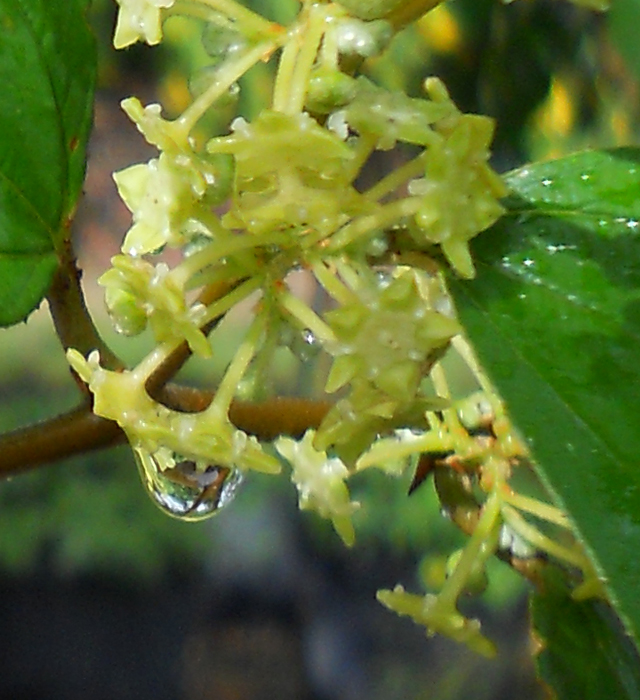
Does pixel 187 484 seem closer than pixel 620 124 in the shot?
Yes

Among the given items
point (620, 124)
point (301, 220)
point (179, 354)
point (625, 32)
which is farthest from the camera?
point (620, 124)

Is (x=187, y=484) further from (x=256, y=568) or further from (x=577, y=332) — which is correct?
(x=256, y=568)

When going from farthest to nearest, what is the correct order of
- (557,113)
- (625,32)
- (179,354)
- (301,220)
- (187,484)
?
1. (557,113)
2. (625,32)
3. (187,484)
4. (179,354)
5. (301,220)

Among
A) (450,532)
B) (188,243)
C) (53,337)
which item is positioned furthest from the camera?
(53,337)

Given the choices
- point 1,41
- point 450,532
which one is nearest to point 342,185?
point 1,41

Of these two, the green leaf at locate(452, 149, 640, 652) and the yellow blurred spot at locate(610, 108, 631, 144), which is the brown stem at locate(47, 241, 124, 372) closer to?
the green leaf at locate(452, 149, 640, 652)

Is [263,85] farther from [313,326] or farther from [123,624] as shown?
[313,326]

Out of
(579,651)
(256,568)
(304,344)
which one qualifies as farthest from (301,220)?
(256,568)

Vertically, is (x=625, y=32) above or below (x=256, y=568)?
above
